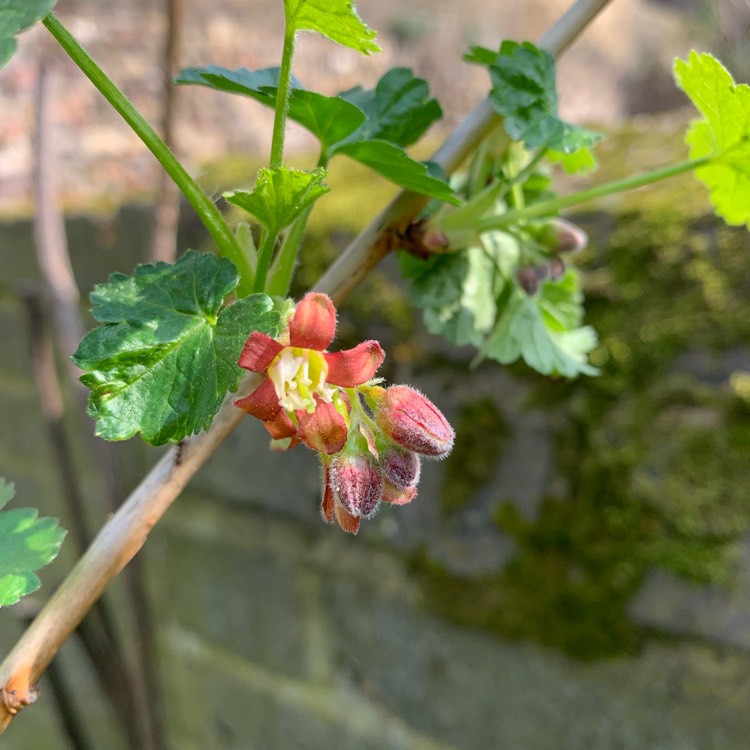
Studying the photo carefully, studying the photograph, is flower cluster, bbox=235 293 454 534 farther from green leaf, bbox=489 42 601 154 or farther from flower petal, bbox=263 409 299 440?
green leaf, bbox=489 42 601 154

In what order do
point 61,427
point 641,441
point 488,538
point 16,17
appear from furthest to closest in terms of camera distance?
point 61,427 → point 488,538 → point 641,441 → point 16,17

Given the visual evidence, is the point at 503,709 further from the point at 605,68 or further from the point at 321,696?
the point at 605,68

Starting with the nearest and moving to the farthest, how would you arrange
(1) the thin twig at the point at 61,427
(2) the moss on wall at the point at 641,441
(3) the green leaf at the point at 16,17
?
(3) the green leaf at the point at 16,17
(2) the moss on wall at the point at 641,441
(1) the thin twig at the point at 61,427

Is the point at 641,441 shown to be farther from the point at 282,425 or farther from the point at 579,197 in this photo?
the point at 282,425

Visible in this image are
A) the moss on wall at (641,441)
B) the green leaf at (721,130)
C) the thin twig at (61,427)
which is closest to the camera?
the green leaf at (721,130)

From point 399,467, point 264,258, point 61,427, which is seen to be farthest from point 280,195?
point 61,427

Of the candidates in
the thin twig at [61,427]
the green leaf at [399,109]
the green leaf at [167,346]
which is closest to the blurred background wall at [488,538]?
the thin twig at [61,427]

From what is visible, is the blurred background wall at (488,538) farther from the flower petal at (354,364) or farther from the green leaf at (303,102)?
the flower petal at (354,364)

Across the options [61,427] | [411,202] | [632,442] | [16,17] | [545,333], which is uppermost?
[16,17]
